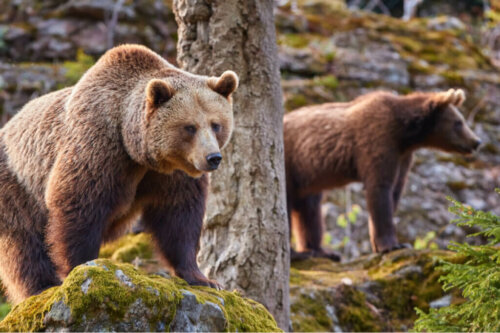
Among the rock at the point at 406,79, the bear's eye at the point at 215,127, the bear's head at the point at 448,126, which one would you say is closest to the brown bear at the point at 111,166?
the bear's eye at the point at 215,127

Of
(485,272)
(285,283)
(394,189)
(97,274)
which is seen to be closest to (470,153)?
(394,189)

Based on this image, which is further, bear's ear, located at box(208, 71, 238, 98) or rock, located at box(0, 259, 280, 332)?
bear's ear, located at box(208, 71, 238, 98)

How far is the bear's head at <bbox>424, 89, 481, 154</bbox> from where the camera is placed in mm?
9758

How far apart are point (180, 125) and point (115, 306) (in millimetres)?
1897

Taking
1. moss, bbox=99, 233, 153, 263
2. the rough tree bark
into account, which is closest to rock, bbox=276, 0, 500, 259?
moss, bbox=99, 233, 153, 263

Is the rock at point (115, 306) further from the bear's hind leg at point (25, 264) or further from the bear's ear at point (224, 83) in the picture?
the bear's ear at point (224, 83)

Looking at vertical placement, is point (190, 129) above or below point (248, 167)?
above

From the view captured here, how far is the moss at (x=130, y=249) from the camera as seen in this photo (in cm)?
833

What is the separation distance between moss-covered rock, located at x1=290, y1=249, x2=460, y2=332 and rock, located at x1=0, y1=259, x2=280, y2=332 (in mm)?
3198

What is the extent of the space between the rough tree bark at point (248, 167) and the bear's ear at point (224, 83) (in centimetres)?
111

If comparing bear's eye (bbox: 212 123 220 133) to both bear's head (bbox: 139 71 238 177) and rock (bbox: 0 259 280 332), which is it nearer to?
bear's head (bbox: 139 71 238 177)

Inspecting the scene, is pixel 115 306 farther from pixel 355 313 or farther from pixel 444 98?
pixel 444 98

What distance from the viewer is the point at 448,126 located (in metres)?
9.81

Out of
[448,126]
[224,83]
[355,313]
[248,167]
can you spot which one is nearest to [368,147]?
[448,126]
